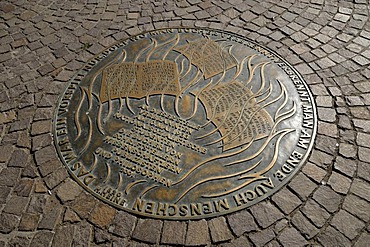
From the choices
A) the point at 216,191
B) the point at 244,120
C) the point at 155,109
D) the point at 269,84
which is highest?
the point at 269,84

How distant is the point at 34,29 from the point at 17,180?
2552 mm

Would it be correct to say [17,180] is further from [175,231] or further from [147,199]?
[175,231]

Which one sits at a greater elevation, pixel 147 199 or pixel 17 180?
pixel 147 199

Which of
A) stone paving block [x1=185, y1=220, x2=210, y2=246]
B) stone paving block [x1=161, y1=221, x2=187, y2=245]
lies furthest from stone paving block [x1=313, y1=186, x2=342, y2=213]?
stone paving block [x1=161, y1=221, x2=187, y2=245]

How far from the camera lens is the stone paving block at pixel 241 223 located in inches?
97.5

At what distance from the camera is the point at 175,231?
8.20 ft

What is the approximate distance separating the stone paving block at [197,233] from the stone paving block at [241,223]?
0.21 m

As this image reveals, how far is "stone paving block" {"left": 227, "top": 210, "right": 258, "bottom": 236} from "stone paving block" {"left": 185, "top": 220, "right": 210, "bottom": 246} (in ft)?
0.71

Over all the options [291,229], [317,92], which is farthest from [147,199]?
[317,92]

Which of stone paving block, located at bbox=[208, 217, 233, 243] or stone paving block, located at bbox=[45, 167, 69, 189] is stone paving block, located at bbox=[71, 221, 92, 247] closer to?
stone paving block, located at bbox=[45, 167, 69, 189]

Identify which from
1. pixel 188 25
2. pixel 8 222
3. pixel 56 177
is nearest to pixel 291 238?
pixel 56 177

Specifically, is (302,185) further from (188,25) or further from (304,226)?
(188,25)

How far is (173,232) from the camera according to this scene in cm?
249

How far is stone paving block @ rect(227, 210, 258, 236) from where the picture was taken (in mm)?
2477
